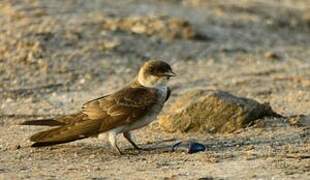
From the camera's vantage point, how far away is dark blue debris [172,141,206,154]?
8.56 metres

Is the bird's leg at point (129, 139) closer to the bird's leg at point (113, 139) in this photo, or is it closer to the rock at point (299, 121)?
the bird's leg at point (113, 139)

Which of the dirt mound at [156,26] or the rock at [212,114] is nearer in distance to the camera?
the rock at [212,114]

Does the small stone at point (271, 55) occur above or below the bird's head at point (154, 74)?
below

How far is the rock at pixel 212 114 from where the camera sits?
9.38 meters

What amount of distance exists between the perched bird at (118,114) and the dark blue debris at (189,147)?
321mm

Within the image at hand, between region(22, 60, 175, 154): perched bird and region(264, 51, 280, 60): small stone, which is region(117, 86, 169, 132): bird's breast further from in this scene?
region(264, 51, 280, 60): small stone

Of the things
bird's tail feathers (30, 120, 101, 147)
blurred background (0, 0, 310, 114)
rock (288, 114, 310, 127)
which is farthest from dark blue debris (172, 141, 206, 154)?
blurred background (0, 0, 310, 114)

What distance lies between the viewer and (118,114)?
8578 mm

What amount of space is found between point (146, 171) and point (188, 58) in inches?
254

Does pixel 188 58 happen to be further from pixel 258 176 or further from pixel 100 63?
pixel 258 176

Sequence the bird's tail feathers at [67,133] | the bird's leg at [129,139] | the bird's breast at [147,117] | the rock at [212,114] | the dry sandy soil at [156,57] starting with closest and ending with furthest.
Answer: the dry sandy soil at [156,57] < the bird's tail feathers at [67,133] < the bird's breast at [147,117] < the bird's leg at [129,139] < the rock at [212,114]

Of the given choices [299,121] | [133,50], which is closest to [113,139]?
[299,121]

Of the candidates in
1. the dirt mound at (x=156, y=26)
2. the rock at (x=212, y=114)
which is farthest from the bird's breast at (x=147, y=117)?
the dirt mound at (x=156, y=26)

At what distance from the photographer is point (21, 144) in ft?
29.5
